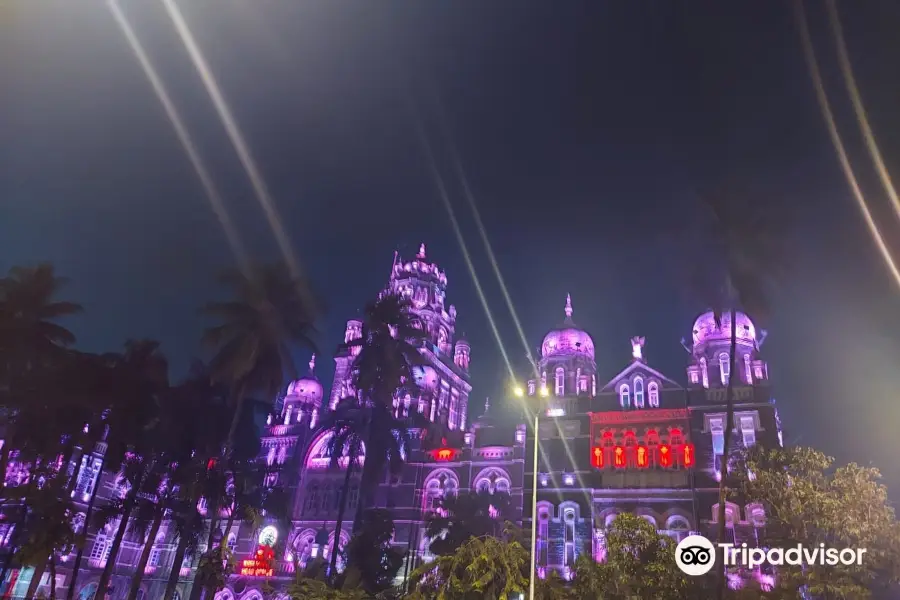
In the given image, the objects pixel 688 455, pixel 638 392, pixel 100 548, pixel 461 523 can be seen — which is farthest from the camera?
pixel 100 548

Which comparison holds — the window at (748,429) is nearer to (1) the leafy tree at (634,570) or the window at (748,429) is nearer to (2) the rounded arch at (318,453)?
(1) the leafy tree at (634,570)

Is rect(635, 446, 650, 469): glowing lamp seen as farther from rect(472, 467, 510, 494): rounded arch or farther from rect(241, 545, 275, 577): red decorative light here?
rect(241, 545, 275, 577): red decorative light

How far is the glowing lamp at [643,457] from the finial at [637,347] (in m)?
9.24

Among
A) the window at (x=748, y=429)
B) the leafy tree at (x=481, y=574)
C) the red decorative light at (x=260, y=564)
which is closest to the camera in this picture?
the leafy tree at (x=481, y=574)

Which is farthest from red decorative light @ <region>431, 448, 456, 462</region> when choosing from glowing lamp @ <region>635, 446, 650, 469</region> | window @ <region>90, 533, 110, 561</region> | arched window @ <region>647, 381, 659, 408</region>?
window @ <region>90, 533, 110, 561</region>

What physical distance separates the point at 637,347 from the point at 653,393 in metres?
5.48

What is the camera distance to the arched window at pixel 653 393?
55.7 m

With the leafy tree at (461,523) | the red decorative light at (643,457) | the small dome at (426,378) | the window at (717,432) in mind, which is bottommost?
the leafy tree at (461,523)

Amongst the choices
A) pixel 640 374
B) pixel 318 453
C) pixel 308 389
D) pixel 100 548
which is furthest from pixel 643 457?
pixel 100 548

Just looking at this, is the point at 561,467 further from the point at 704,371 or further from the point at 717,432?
the point at 704,371

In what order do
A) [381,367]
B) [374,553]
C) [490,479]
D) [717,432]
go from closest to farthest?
[374,553], [381,367], [717,432], [490,479]

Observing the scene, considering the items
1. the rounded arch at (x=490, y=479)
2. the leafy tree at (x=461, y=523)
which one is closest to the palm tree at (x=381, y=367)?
the leafy tree at (x=461, y=523)

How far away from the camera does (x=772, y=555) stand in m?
30.2

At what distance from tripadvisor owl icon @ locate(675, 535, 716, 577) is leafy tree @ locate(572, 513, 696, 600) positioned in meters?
0.41
